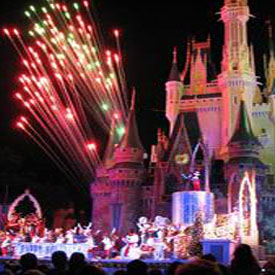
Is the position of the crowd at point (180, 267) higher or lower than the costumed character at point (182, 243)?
lower

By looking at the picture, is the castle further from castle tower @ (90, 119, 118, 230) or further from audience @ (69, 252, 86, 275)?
audience @ (69, 252, 86, 275)

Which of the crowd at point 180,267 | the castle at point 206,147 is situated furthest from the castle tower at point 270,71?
the crowd at point 180,267

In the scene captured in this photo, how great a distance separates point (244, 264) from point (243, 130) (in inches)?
1736

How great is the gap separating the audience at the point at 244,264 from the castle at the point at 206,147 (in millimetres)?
38404

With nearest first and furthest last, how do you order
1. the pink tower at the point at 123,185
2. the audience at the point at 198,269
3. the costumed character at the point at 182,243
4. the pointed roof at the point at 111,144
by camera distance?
1. the audience at the point at 198,269
2. the costumed character at the point at 182,243
3. the pink tower at the point at 123,185
4. the pointed roof at the point at 111,144

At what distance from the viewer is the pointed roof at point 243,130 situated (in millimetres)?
48406

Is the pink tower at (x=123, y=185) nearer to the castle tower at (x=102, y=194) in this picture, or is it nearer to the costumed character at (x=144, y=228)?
the castle tower at (x=102, y=194)

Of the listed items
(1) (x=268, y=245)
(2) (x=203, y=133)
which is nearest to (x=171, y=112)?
(2) (x=203, y=133)

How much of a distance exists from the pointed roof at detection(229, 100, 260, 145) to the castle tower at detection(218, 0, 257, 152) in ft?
12.7

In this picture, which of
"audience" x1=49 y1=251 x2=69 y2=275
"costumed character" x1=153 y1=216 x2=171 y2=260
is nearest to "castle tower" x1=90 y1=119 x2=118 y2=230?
"costumed character" x1=153 y1=216 x2=171 y2=260

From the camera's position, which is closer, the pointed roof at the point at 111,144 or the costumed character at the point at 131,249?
the costumed character at the point at 131,249

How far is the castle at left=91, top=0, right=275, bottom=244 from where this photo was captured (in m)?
48.0

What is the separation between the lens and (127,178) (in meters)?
50.5

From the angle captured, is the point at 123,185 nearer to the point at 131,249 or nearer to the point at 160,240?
the point at 160,240
